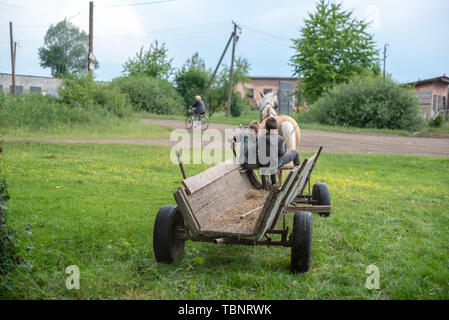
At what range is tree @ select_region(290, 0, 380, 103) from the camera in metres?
33.1

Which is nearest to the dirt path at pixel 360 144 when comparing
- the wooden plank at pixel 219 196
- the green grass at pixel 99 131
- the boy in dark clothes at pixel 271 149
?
the green grass at pixel 99 131

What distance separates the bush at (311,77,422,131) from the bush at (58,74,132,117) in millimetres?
12562

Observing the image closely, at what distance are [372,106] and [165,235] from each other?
23111mm

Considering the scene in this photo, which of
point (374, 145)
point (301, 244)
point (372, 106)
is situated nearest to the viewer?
point (301, 244)

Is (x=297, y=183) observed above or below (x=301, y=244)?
above

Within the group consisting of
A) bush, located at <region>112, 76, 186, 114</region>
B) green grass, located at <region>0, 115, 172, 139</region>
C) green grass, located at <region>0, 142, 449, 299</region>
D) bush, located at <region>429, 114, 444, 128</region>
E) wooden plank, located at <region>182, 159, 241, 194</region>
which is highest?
bush, located at <region>112, 76, 186, 114</region>

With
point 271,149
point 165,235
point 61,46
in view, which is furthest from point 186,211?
point 61,46

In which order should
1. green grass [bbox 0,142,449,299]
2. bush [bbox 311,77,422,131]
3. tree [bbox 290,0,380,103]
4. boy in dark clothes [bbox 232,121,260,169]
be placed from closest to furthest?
green grass [bbox 0,142,449,299] < boy in dark clothes [bbox 232,121,260,169] < bush [bbox 311,77,422,131] < tree [bbox 290,0,380,103]

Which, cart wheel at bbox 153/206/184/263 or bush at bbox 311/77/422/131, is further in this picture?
bush at bbox 311/77/422/131

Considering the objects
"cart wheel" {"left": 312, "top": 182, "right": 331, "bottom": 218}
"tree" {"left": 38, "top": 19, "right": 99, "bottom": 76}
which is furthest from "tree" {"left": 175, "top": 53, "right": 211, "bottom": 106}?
"cart wheel" {"left": 312, "top": 182, "right": 331, "bottom": 218}

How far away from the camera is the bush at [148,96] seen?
1434 inches

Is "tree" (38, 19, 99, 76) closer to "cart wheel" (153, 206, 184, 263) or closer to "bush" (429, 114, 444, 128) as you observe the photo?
"bush" (429, 114, 444, 128)

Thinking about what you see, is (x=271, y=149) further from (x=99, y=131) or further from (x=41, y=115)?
(x=41, y=115)

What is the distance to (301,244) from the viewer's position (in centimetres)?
411
